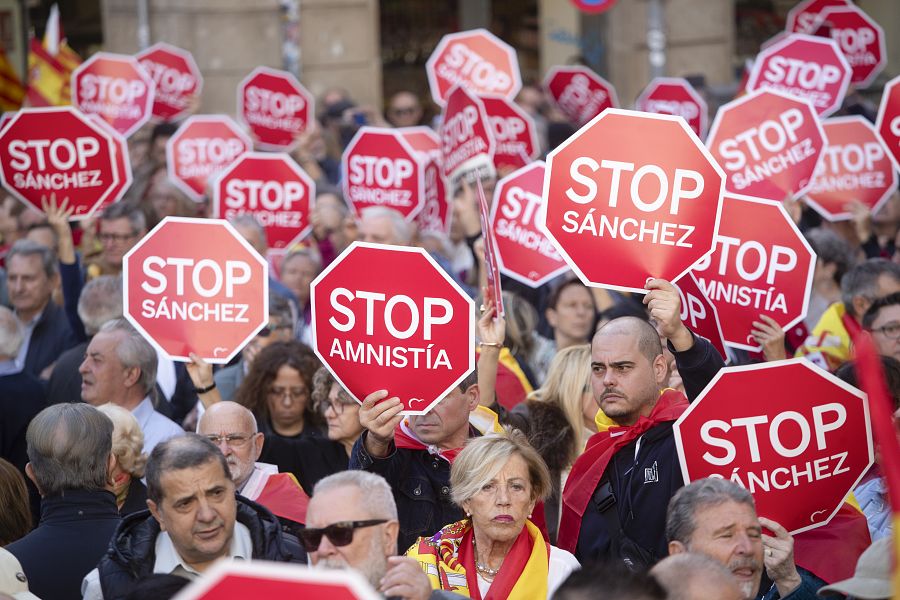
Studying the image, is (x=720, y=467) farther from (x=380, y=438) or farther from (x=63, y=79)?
(x=63, y=79)

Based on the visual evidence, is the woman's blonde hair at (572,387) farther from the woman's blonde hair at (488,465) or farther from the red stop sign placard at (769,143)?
the red stop sign placard at (769,143)

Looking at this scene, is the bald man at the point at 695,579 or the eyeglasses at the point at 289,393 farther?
the eyeglasses at the point at 289,393

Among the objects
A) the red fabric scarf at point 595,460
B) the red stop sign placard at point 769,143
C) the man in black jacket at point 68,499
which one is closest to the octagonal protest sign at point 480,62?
the red stop sign placard at point 769,143

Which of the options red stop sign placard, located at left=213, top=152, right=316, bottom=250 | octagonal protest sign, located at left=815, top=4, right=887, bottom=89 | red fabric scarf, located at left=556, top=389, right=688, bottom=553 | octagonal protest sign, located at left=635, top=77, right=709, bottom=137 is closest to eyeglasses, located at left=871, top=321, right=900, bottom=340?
red fabric scarf, located at left=556, top=389, right=688, bottom=553

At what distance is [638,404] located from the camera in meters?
5.43

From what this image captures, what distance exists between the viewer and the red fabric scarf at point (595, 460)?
17.3 ft

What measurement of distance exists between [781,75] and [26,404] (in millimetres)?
6230

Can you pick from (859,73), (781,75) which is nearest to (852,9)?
(859,73)

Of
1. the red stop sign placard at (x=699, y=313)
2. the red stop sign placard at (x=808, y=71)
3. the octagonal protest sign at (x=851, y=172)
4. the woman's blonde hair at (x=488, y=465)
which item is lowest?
the woman's blonde hair at (x=488, y=465)

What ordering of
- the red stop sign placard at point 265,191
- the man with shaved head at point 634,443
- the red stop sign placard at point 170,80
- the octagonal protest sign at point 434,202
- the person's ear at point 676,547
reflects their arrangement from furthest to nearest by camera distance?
the red stop sign placard at point 170,80
the octagonal protest sign at point 434,202
the red stop sign placard at point 265,191
the man with shaved head at point 634,443
the person's ear at point 676,547

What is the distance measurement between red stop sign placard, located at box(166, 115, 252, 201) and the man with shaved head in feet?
21.2

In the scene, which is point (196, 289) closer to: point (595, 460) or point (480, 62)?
point (595, 460)

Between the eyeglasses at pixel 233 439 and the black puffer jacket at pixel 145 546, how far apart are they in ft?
3.27

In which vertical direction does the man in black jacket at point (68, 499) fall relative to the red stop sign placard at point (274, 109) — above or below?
below
